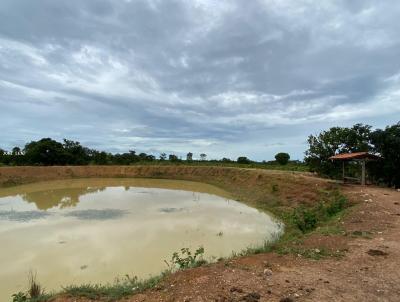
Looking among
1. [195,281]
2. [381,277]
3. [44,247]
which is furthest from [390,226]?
[44,247]

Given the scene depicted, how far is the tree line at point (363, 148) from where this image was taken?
16766mm

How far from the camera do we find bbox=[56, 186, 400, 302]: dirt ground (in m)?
4.28

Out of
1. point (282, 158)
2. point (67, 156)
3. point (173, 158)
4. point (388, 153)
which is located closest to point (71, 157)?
point (67, 156)

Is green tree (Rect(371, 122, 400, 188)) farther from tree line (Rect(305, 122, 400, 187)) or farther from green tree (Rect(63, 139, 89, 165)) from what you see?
green tree (Rect(63, 139, 89, 165))

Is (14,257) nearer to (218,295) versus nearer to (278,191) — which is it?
(218,295)

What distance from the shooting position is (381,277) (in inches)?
194

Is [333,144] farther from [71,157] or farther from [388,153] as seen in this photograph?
[71,157]

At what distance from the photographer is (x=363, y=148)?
19.4 m

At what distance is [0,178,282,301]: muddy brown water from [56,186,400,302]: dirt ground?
7.07 feet

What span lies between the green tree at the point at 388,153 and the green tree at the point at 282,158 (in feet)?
89.9

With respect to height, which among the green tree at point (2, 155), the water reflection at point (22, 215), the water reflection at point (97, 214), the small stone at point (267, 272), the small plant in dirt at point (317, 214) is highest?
the green tree at point (2, 155)

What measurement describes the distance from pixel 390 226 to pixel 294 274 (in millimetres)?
4669

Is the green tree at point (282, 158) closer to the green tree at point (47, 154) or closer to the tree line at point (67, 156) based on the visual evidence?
the tree line at point (67, 156)

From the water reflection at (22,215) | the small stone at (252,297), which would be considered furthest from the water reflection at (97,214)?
the small stone at (252,297)
